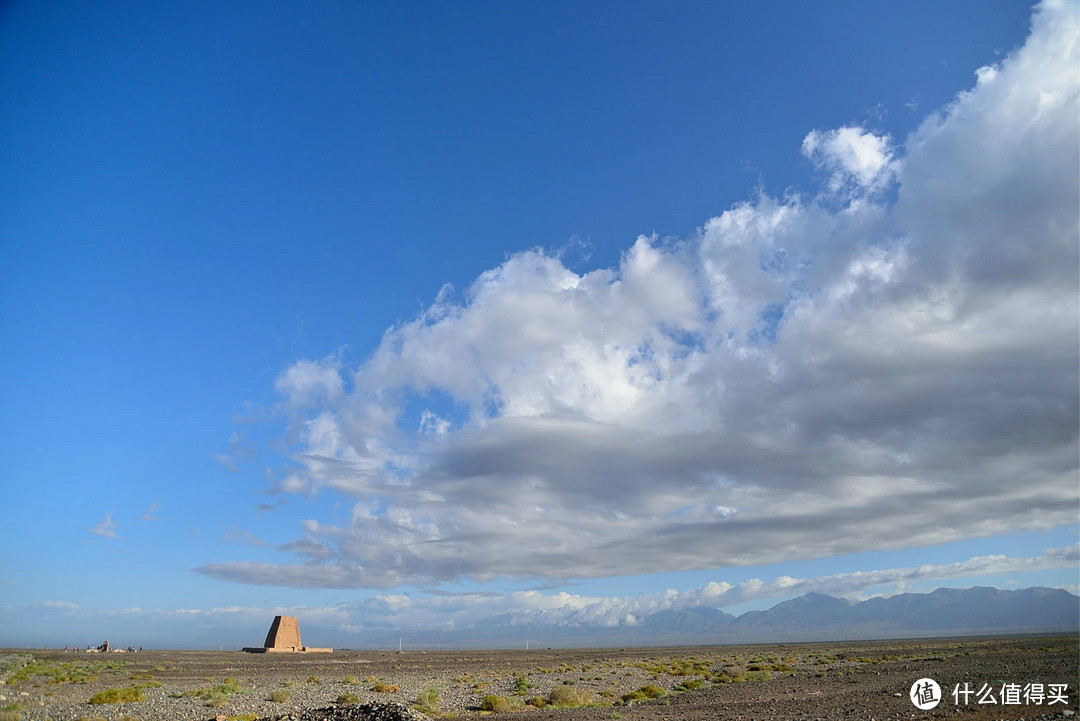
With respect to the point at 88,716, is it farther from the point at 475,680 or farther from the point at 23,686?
the point at 475,680

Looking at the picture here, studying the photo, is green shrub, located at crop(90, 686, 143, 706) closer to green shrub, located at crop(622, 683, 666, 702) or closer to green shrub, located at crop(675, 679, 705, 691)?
green shrub, located at crop(622, 683, 666, 702)

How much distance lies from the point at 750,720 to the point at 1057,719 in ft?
35.1

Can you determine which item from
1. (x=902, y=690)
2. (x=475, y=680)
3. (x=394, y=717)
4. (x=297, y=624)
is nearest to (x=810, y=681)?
(x=902, y=690)

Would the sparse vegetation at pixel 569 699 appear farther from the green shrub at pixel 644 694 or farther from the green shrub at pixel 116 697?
the green shrub at pixel 116 697

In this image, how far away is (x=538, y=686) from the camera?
48875 millimetres

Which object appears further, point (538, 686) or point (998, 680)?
point (538, 686)

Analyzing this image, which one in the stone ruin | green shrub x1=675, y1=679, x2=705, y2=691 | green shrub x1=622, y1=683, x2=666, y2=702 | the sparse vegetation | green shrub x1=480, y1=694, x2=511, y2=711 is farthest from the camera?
the stone ruin

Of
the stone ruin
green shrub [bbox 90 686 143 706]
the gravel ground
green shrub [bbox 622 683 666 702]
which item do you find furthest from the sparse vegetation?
the stone ruin

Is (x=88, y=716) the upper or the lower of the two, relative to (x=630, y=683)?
upper

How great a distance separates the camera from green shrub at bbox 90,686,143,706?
1450 inches
